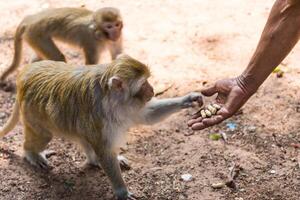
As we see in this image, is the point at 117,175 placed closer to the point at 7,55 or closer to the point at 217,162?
the point at 217,162

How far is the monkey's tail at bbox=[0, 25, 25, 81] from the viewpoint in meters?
6.77

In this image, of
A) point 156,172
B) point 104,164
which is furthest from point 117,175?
point 156,172

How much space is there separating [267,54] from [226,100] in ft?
1.83

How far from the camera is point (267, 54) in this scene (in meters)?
5.01

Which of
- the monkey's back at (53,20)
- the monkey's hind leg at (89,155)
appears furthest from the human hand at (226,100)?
the monkey's back at (53,20)

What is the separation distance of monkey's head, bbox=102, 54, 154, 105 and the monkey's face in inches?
72.4

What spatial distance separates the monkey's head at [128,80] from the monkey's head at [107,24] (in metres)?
1.83

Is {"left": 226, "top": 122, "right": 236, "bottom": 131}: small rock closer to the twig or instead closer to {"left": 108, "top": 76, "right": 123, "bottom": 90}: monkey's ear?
the twig

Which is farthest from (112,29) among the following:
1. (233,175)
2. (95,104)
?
(233,175)

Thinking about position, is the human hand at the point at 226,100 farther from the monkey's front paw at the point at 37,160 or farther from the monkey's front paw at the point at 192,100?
the monkey's front paw at the point at 37,160

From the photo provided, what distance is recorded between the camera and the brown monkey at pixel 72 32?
259 inches


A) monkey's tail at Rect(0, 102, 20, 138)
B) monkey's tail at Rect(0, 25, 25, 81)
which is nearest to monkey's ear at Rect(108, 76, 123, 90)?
monkey's tail at Rect(0, 102, 20, 138)

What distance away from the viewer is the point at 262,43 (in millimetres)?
5039

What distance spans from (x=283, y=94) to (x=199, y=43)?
155 cm
